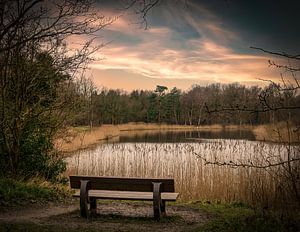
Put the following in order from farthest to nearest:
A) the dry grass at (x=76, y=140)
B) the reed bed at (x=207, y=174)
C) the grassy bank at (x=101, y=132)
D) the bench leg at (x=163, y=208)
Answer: the grassy bank at (x=101, y=132) < the dry grass at (x=76, y=140) < the reed bed at (x=207, y=174) < the bench leg at (x=163, y=208)

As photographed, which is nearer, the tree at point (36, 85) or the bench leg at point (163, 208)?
the bench leg at point (163, 208)

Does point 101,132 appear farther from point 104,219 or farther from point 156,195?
point 156,195

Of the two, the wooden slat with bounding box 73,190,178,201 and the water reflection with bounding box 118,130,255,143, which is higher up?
the water reflection with bounding box 118,130,255,143

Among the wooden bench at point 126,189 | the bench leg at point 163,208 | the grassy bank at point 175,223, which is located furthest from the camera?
the bench leg at point 163,208

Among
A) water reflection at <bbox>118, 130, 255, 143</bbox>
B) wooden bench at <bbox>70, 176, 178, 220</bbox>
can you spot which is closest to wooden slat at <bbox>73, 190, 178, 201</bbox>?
wooden bench at <bbox>70, 176, 178, 220</bbox>

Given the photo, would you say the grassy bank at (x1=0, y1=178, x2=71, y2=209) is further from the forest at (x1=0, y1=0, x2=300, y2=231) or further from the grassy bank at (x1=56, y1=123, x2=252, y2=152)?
the grassy bank at (x1=56, y1=123, x2=252, y2=152)

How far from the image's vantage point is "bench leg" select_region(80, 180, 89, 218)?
600 cm

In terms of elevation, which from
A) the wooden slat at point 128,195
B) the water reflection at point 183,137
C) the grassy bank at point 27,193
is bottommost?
the grassy bank at point 27,193

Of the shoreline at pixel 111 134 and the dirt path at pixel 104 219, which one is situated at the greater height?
the shoreline at pixel 111 134

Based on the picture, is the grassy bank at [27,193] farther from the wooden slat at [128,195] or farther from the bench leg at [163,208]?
the bench leg at [163,208]

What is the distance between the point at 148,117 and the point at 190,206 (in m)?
45.7

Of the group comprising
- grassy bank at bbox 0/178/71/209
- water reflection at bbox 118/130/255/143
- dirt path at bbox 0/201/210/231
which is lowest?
dirt path at bbox 0/201/210/231

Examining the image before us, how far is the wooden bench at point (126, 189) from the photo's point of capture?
5828mm

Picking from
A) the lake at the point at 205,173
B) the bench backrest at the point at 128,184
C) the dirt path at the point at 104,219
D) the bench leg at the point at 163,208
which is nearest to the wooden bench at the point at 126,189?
the bench backrest at the point at 128,184
